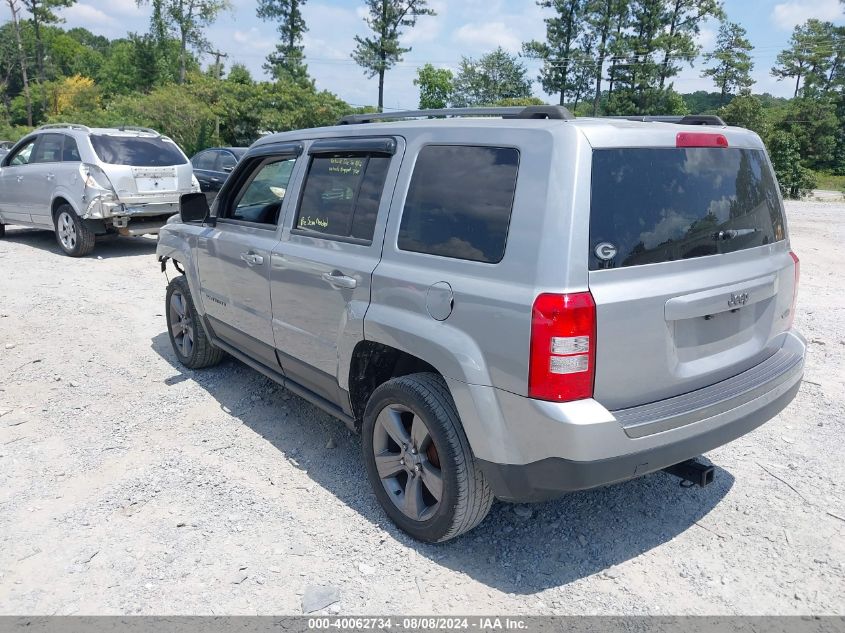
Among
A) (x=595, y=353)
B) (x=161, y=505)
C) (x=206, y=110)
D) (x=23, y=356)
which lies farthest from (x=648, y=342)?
(x=206, y=110)

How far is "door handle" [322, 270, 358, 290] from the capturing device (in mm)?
3168

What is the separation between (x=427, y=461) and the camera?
2918 millimetres

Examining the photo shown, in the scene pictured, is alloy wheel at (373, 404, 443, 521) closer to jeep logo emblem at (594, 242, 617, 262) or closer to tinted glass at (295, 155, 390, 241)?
tinted glass at (295, 155, 390, 241)

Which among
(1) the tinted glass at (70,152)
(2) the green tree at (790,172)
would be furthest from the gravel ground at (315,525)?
(2) the green tree at (790,172)

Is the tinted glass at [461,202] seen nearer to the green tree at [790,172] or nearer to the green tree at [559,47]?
the green tree at [790,172]

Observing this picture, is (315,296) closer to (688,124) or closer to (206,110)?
(688,124)

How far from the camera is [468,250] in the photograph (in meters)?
2.66

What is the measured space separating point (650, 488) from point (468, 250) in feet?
6.10

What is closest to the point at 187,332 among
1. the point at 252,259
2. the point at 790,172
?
the point at 252,259

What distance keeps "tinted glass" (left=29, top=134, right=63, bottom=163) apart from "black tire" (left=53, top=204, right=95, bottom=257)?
85 cm

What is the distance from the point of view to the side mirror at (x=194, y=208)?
184 inches

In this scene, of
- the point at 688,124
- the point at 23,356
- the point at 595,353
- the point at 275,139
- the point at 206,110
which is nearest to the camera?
the point at 595,353

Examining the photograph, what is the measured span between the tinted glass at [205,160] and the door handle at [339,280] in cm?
1235

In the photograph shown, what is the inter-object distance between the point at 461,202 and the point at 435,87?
76.9 m
